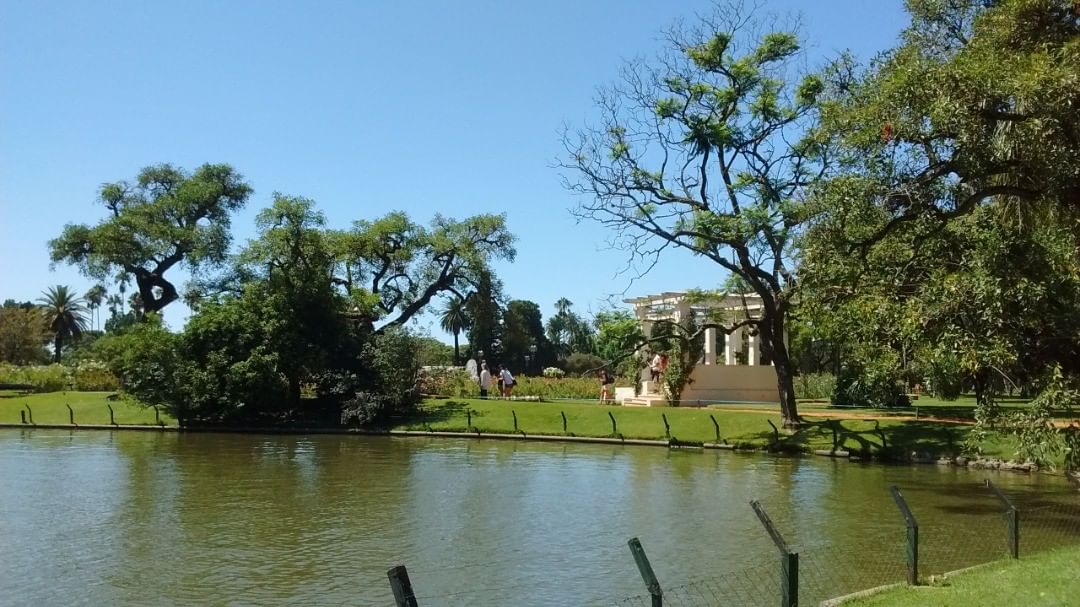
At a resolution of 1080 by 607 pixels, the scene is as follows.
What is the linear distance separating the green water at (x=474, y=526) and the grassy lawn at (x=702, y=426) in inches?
70.6

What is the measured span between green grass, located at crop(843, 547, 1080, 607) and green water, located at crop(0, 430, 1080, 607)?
1.27 metres

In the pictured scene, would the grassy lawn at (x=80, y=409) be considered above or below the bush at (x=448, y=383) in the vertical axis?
below

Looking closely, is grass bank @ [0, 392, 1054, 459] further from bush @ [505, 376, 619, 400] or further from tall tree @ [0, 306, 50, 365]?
tall tree @ [0, 306, 50, 365]

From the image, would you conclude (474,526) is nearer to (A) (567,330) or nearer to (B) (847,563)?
(B) (847,563)

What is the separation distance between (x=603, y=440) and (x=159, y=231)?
28.3 m

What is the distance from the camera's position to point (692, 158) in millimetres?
30312

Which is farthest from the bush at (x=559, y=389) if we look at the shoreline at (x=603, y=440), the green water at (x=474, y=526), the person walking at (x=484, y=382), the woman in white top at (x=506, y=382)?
the green water at (x=474, y=526)

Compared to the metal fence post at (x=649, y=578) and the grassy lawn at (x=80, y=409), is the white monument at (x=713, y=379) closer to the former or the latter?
the grassy lawn at (x=80, y=409)

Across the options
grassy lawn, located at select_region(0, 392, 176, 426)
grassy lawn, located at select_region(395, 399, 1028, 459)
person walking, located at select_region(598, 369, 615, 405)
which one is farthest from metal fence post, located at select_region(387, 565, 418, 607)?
grassy lawn, located at select_region(0, 392, 176, 426)

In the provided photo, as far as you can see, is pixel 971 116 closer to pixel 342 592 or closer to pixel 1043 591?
pixel 1043 591

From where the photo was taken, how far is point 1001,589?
9453 mm

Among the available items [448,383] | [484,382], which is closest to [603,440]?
[484,382]

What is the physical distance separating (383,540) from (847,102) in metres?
11.5

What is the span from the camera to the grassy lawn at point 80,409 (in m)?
39.7
